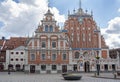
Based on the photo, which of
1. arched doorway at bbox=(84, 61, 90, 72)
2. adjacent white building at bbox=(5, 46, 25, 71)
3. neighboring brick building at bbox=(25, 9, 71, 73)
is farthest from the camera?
adjacent white building at bbox=(5, 46, 25, 71)

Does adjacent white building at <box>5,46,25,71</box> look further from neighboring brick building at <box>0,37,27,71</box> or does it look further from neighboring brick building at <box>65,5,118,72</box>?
neighboring brick building at <box>65,5,118,72</box>

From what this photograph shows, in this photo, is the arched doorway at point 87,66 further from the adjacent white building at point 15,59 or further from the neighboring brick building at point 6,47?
the neighboring brick building at point 6,47

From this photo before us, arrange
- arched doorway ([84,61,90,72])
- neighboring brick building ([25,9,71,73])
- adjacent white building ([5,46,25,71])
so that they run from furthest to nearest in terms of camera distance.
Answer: adjacent white building ([5,46,25,71])
arched doorway ([84,61,90,72])
neighboring brick building ([25,9,71,73])

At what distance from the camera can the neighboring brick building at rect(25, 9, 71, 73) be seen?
214ft

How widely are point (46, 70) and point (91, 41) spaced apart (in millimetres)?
16754

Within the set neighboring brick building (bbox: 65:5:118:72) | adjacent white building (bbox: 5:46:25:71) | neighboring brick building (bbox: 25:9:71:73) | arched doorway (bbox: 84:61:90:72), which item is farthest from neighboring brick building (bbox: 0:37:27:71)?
arched doorway (bbox: 84:61:90:72)

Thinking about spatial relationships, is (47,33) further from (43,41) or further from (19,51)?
(19,51)

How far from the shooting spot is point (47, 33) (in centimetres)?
6612

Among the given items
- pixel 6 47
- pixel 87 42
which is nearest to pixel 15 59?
pixel 6 47

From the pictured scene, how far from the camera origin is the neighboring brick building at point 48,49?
65.1 metres

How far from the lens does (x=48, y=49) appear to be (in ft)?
217

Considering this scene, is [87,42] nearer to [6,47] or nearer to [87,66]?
[87,66]

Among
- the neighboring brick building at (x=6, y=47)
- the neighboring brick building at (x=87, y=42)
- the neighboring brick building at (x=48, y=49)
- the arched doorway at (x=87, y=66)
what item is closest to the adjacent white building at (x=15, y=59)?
the neighboring brick building at (x=6, y=47)

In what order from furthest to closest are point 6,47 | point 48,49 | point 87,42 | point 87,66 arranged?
point 6,47
point 87,42
point 87,66
point 48,49
